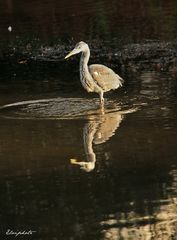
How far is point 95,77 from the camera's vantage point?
1558 cm

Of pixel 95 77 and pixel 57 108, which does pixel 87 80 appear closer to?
pixel 95 77

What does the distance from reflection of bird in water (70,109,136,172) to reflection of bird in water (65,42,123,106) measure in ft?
3.66

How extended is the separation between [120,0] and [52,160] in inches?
786

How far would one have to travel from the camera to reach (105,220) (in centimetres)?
933

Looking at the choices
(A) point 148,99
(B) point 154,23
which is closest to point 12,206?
(A) point 148,99

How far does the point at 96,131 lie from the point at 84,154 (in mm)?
1343

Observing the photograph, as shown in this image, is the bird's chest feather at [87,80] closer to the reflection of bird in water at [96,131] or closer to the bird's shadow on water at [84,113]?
the bird's shadow on water at [84,113]

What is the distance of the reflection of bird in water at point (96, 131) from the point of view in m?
11.7

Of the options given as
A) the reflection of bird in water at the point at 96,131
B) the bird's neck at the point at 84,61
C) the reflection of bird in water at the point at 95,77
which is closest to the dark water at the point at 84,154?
the reflection of bird in water at the point at 96,131

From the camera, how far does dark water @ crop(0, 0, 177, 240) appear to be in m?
9.37

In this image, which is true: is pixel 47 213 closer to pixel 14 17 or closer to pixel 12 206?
pixel 12 206

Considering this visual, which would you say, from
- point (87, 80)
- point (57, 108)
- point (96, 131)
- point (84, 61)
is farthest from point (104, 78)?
point (96, 131)

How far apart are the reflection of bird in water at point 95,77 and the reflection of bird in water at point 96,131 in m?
1.12

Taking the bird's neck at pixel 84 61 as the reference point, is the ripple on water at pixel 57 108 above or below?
below
